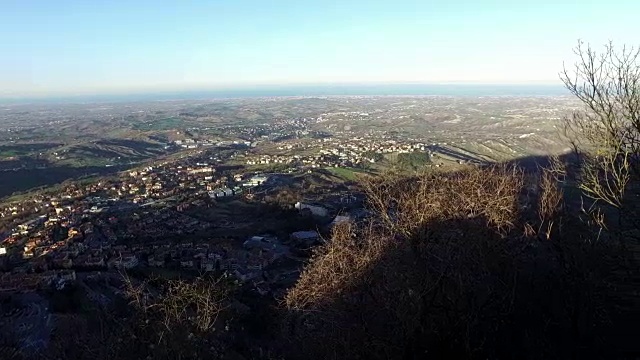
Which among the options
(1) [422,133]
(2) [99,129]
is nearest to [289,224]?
(1) [422,133]

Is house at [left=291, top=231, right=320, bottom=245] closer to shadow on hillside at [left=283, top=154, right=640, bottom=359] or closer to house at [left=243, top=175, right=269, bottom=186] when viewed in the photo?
shadow on hillside at [left=283, top=154, right=640, bottom=359]

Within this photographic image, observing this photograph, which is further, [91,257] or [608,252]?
[91,257]

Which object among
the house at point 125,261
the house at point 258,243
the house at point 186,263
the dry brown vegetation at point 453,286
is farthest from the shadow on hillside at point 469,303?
the house at point 258,243

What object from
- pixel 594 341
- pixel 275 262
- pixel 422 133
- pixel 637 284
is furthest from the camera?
pixel 422 133

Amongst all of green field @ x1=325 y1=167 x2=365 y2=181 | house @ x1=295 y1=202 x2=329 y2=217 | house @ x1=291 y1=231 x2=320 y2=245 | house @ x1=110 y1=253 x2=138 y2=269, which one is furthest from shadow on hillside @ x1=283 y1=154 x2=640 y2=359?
green field @ x1=325 y1=167 x2=365 y2=181

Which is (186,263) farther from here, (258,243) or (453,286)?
(453,286)

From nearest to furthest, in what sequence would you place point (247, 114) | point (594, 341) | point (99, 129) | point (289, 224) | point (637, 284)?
point (594, 341)
point (637, 284)
point (289, 224)
point (99, 129)
point (247, 114)

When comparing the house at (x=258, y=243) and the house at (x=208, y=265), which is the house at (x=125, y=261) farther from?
the house at (x=258, y=243)

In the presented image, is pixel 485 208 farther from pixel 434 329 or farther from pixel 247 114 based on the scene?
pixel 247 114

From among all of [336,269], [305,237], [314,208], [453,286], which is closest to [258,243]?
[305,237]
